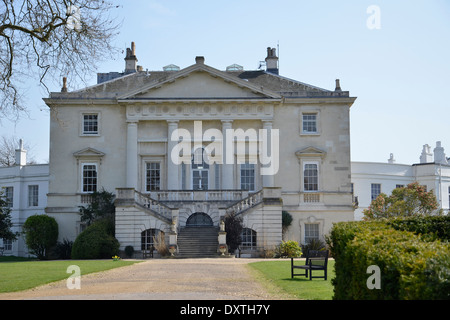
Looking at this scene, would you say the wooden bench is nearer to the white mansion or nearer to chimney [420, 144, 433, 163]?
the white mansion

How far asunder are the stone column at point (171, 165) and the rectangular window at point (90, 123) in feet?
16.9

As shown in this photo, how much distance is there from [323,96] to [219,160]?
27.1 ft

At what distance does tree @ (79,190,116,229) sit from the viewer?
39.7 metres

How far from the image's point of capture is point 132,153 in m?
41.8

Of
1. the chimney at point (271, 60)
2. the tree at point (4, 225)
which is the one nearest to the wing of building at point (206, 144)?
the tree at point (4, 225)

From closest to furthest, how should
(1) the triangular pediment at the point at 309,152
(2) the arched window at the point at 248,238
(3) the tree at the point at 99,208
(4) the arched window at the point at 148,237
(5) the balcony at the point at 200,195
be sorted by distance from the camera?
(4) the arched window at the point at 148,237, (2) the arched window at the point at 248,238, (5) the balcony at the point at 200,195, (3) the tree at the point at 99,208, (1) the triangular pediment at the point at 309,152

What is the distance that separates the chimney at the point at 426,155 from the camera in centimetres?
6372

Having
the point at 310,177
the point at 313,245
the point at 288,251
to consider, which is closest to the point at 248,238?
the point at 288,251

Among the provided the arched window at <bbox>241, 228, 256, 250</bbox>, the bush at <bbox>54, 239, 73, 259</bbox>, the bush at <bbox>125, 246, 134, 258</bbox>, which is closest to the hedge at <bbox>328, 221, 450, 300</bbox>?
the arched window at <bbox>241, 228, 256, 250</bbox>

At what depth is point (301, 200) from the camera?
42.2 meters

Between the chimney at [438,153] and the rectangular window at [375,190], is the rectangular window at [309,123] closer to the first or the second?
the rectangular window at [375,190]
